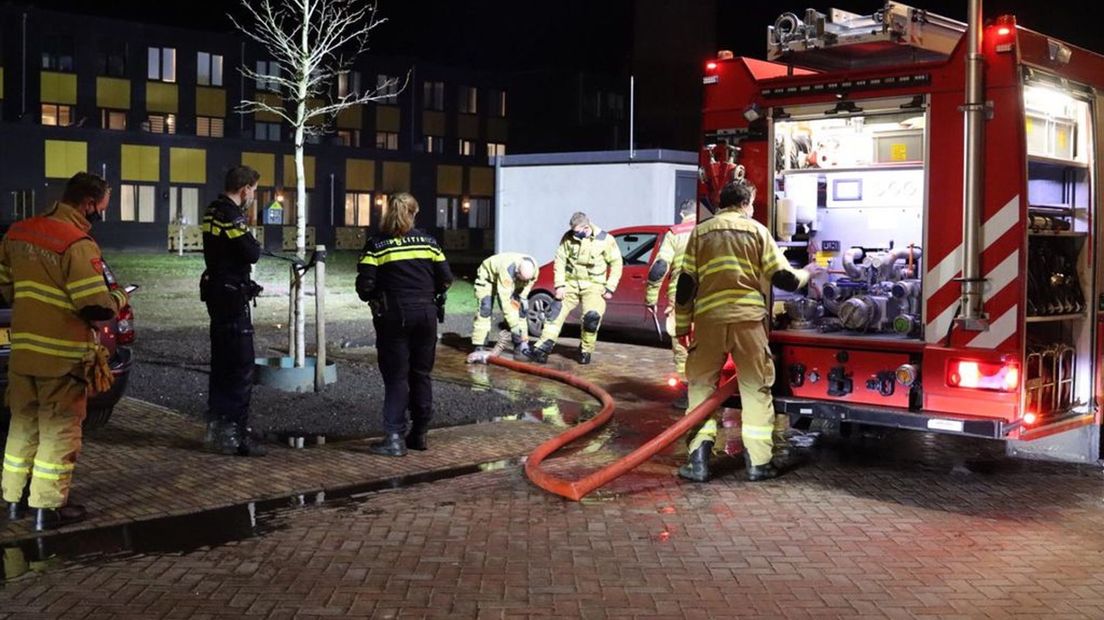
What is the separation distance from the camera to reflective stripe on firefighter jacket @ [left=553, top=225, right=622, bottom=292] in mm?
12375

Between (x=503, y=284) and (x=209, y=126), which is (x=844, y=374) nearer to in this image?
(x=503, y=284)

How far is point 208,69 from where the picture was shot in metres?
50.7

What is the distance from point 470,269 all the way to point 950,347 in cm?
2640

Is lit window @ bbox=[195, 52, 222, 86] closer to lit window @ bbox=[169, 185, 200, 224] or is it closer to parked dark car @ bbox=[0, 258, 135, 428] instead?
lit window @ bbox=[169, 185, 200, 224]

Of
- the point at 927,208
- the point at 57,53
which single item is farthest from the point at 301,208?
the point at 57,53

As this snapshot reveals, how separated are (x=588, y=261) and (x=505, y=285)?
3.03 ft

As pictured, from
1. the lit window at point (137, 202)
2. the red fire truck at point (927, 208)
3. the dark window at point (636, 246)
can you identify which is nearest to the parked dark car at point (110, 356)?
the red fire truck at point (927, 208)

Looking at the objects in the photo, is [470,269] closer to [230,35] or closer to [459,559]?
[230,35]

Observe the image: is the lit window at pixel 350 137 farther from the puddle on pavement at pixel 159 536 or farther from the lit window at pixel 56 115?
the puddle on pavement at pixel 159 536

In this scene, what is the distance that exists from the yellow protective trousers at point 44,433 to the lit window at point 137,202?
43.3m

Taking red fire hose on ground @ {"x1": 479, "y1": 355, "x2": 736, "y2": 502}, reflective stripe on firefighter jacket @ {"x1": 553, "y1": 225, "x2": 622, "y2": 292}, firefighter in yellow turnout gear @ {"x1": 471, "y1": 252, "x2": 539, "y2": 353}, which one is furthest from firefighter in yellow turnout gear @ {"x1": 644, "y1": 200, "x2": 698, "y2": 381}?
red fire hose on ground @ {"x1": 479, "y1": 355, "x2": 736, "y2": 502}

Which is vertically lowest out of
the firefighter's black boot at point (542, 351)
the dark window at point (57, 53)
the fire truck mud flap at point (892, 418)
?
the firefighter's black boot at point (542, 351)

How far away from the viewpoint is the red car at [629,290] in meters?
14.0

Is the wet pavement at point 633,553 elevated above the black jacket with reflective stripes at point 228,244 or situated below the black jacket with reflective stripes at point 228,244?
below
